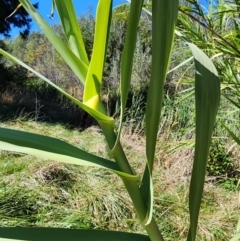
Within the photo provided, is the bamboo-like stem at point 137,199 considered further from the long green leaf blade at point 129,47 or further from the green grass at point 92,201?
the green grass at point 92,201

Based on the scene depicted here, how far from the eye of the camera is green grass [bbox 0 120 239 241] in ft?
6.15

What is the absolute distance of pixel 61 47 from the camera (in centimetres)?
29

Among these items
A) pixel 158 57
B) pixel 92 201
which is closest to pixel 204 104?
pixel 158 57

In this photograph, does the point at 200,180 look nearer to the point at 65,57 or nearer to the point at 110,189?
the point at 65,57

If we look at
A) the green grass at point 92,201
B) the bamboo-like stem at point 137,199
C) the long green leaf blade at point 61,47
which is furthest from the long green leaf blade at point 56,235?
the green grass at point 92,201

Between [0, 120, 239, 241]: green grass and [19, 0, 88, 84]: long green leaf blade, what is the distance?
1557 millimetres

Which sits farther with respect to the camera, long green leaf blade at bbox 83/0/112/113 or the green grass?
the green grass

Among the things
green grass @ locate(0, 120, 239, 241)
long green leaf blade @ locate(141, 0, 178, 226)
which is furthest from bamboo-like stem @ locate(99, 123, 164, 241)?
green grass @ locate(0, 120, 239, 241)

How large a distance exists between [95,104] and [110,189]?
1980 millimetres

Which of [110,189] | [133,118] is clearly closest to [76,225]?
[110,189]

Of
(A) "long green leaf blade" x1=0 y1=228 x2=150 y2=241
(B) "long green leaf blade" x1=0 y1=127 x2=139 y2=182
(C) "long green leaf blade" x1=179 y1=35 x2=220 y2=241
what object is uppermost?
(C) "long green leaf blade" x1=179 y1=35 x2=220 y2=241

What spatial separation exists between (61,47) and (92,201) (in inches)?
72.7

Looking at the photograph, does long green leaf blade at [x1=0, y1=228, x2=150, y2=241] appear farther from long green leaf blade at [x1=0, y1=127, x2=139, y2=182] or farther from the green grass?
the green grass

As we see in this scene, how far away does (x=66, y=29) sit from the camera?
320mm
